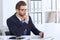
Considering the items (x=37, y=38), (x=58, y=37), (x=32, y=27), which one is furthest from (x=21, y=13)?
(x=58, y=37)

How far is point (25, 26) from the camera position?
4.02ft

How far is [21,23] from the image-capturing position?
48.3 inches

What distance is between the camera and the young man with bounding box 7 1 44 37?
121 centimetres

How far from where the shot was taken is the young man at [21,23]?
3.98 feet

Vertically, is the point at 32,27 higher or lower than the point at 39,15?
lower

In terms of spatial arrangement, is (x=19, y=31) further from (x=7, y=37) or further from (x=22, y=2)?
(x=22, y=2)

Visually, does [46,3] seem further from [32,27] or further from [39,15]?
[32,27]

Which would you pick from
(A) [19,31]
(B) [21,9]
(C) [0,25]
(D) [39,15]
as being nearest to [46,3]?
(D) [39,15]

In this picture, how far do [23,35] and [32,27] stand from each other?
0.10 m

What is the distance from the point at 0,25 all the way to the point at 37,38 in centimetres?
34

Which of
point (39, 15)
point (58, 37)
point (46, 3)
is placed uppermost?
point (46, 3)

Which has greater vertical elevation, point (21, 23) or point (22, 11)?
point (22, 11)

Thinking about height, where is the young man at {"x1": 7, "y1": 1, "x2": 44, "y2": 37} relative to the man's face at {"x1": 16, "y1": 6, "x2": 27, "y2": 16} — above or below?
below

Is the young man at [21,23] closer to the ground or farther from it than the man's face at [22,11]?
closer to the ground
